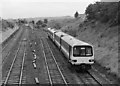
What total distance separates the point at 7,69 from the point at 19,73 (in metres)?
2.23

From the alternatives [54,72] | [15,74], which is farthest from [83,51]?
[15,74]

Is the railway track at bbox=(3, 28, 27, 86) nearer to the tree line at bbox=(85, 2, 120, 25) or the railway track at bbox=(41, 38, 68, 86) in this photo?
the railway track at bbox=(41, 38, 68, 86)

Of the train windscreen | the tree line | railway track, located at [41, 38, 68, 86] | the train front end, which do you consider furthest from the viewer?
the tree line

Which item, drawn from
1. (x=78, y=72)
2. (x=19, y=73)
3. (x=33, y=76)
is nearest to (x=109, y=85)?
(x=78, y=72)

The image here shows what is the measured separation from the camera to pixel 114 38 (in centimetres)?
3111

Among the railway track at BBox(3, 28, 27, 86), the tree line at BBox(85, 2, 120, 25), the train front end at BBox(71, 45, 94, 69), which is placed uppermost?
the tree line at BBox(85, 2, 120, 25)

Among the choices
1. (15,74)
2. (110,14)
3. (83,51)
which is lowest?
(15,74)

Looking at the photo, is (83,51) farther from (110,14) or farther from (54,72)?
(110,14)

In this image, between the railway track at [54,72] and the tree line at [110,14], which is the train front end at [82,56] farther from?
the tree line at [110,14]

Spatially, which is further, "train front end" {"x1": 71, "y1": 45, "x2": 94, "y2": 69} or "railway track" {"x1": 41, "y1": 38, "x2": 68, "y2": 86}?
"train front end" {"x1": 71, "y1": 45, "x2": 94, "y2": 69}

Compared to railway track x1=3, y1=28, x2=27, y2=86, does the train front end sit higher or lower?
higher

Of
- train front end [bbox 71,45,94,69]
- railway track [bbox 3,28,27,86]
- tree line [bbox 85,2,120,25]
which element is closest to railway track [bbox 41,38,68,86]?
train front end [bbox 71,45,94,69]

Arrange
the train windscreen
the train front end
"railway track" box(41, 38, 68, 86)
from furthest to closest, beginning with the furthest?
the train windscreen, the train front end, "railway track" box(41, 38, 68, 86)

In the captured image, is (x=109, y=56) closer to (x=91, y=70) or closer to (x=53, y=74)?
(x=91, y=70)
